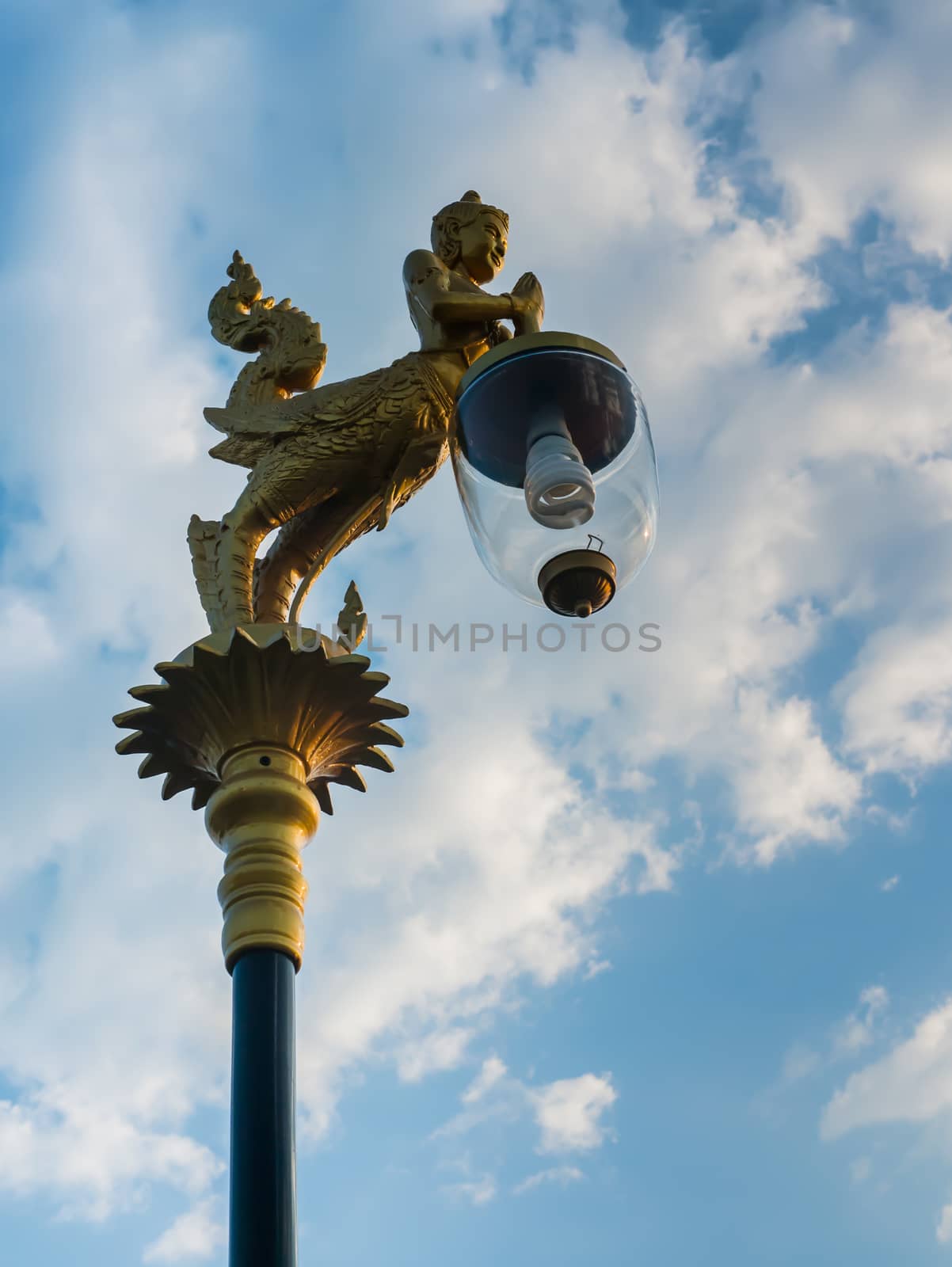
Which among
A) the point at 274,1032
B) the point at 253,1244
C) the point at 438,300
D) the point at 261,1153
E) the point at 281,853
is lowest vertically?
the point at 253,1244

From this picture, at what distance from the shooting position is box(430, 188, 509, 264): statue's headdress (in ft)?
18.7

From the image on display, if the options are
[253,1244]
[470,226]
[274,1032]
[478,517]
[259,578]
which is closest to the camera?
[253,1244]

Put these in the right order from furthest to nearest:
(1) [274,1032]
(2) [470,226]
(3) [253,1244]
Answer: (2) [470,226], (1) [274,1032], (3) [253,1244]

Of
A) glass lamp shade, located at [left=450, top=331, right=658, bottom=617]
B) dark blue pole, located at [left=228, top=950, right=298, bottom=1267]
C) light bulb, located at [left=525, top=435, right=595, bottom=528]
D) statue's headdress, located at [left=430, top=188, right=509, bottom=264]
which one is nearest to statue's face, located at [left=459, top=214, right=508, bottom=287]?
statue's headdress, located at [left=430, top=188, right=509, bottom=264]

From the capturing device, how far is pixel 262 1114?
3699 mm

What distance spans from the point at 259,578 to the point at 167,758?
810mm

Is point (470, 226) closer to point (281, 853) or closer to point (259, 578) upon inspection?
Answer: point (259, 578)

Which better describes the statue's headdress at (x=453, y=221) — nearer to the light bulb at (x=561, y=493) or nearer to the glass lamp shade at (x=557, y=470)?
the glass lamp shade at (x=557, y=470)

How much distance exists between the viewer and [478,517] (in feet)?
13.8

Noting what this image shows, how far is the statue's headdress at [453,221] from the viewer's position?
18.7ft

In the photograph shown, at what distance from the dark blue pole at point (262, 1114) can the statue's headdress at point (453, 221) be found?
2919 millimetres

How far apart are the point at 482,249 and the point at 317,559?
1.48 meters

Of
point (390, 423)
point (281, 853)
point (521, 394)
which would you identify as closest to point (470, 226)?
point (390, 423)

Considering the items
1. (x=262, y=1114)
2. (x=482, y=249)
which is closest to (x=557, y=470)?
(x=262, y=1114)
